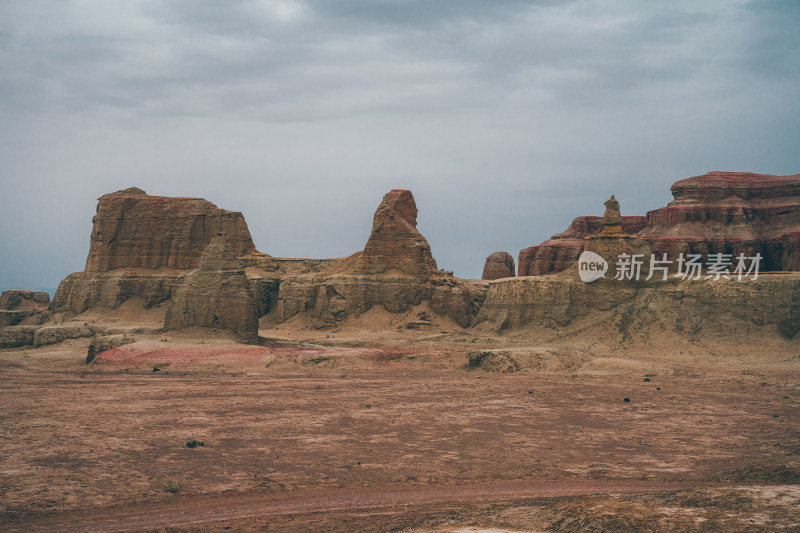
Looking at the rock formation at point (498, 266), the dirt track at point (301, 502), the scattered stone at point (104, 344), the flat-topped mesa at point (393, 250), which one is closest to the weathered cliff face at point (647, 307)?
the flat-topped mesa at point (393, 250)

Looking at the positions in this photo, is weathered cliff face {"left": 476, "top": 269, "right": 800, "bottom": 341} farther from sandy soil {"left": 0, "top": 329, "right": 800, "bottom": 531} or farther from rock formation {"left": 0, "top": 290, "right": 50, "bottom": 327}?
rock formation {"left": 0, "top": 290, "right": 50, "bottom": 327}

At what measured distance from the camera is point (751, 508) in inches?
419

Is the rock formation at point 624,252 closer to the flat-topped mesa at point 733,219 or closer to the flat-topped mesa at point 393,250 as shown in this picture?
the flat-topped mesa at point 393,250

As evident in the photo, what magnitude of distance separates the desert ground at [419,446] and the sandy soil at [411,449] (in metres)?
0.07

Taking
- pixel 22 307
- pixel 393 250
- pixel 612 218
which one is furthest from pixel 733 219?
pixel 22 307

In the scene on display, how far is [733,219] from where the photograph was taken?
8381cm

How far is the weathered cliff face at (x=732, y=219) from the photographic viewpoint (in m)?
78.6

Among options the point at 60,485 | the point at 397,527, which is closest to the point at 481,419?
the point at 397,527

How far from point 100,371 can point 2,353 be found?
13.6 m

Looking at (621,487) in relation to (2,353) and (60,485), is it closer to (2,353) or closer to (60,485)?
(60,485)

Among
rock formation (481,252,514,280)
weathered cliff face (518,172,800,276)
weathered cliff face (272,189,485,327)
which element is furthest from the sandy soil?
rock formation (481,252,514,280)

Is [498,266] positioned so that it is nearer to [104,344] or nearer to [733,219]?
[733,219]

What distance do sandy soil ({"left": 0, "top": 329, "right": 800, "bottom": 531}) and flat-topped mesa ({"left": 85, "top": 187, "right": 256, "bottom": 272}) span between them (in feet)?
93.1

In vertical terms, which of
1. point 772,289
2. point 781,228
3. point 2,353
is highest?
point 781,228
